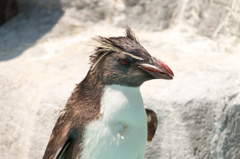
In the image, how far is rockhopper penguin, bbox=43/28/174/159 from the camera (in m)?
1.67

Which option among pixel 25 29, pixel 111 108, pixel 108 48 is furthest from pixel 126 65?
pixel 25 29

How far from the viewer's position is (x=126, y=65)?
168cm

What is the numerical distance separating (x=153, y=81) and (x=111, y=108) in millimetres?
1157

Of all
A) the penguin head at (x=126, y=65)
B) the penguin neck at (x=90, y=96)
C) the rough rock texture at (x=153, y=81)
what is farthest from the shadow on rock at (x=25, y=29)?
the penguin head at (x=126, y=65)

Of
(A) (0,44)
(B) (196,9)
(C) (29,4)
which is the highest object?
(B) (196,9)

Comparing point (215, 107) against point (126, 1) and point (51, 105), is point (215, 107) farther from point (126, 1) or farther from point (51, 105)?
point (126, 1)

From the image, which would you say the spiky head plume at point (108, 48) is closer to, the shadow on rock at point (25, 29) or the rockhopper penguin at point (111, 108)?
the rockhopper penguin at point (111, 108)

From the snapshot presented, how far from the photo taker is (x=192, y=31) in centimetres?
337

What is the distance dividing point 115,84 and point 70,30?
2.01 metres

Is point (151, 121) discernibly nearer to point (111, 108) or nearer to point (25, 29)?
point (111, 108)

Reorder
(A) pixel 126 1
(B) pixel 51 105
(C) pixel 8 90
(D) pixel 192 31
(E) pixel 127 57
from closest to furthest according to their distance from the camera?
(E) pixel 127 57 → (B) pixel 51 105 → (C) pixel 8 90 → (D) pixel 192 31 → (A) pixel 126 1

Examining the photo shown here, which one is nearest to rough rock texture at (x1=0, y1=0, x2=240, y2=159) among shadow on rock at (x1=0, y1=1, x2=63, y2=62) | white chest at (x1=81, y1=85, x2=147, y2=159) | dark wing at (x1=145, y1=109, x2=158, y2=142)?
shadow on rock at (x1=0, y1=1, x2=63, y2=62)

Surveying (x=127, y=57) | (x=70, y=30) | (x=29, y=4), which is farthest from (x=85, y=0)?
(x=127, y=57)

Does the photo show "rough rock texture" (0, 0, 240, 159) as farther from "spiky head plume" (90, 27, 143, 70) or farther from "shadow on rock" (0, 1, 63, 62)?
"spiky head plume" (90, 27, 143, 70)
